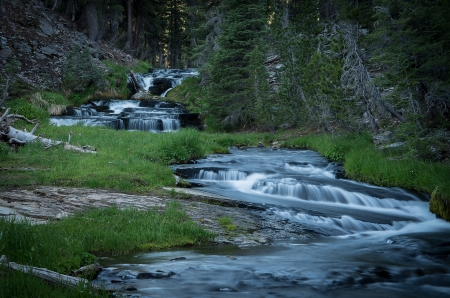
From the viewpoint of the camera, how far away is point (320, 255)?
7.04 m

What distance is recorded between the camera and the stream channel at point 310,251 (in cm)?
550

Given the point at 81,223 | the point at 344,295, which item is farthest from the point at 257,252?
the point at 81,223

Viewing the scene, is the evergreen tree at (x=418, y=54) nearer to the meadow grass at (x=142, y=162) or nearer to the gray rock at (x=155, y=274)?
the meadow grass at (x=142, y=162)

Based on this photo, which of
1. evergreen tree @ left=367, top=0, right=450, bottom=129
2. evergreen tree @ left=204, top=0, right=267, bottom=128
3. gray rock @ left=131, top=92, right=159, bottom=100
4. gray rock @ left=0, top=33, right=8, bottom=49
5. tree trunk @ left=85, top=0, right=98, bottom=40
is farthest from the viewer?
tree trunk @ left=85, top=0, right=98, bottom=40

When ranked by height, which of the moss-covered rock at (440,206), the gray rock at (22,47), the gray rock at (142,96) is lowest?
the moss-covered rock at (440,206)

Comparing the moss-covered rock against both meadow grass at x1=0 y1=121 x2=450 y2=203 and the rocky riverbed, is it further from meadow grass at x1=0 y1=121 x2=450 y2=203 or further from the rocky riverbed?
the rocky riverbed

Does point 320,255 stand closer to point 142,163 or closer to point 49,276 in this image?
point 49,276

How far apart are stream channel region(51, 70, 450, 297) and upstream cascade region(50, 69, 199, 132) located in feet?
28.8

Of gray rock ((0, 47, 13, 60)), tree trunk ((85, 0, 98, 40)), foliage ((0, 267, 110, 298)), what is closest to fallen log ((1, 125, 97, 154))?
foliage ((0, 267, 110, 298))

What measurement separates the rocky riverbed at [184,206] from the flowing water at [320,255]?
1.29 ft

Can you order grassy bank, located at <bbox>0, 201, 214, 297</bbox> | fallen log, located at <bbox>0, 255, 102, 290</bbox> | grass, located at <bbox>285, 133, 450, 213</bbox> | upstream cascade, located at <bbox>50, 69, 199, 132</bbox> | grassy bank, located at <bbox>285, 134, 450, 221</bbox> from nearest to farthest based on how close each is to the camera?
grassy bank, located at <bbox>0, 201, 214, 297</bbox> < fallen log, located at <bbox>0, 255, 102, 290</bbox> < grassy bank, located at <bbox>285, 134, 450, 221</bbox> < grass, located at <bbox>285, 133, 450, 213</bbox> < upstream cascade, located at <bbox>50, 69, 199, 132</bbox>

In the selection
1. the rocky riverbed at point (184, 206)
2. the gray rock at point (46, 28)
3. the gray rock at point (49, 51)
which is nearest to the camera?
the rocky riverbed at point (184, 206)

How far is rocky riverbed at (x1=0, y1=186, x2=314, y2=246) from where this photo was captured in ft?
25.3

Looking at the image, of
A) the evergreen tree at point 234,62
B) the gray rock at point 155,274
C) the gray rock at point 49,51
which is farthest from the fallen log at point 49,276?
the gray rock at point 49,51
